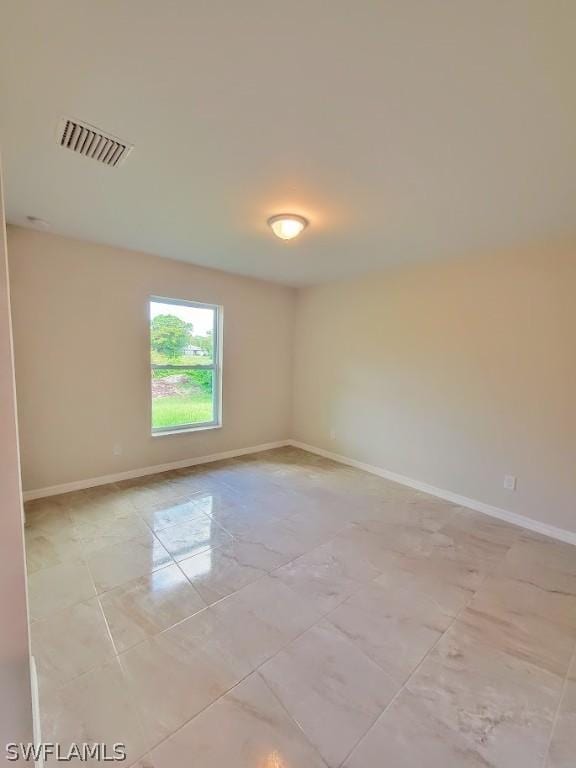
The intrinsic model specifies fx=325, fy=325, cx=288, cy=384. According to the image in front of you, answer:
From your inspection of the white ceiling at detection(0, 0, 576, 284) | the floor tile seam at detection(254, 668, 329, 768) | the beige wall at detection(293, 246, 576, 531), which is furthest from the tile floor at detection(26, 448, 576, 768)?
the white ceiling at detection(0, 0, 576, 284)

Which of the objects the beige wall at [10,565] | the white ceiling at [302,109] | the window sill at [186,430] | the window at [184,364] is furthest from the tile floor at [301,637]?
the white ceiling at [302,109]

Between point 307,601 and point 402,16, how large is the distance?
8.58ft

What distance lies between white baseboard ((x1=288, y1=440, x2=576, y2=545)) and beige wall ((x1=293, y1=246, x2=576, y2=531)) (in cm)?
6

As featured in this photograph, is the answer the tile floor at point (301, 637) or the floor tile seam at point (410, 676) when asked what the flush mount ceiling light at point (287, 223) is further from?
the floor tile seam at point (410, 676)

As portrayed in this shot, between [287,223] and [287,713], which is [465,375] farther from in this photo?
[287,713]

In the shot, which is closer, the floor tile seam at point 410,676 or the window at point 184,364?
the floor tile seam at point 410,676

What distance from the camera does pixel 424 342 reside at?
3625mm

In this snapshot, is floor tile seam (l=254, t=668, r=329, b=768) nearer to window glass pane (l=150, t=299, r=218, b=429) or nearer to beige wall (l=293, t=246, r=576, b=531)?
beige wall (l=293, t=246, r=576, b=531)

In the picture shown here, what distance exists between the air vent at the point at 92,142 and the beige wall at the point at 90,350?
1714mm

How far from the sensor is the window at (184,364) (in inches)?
152

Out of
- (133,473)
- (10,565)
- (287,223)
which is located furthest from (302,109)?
(133,473)

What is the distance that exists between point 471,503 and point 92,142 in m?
4.10

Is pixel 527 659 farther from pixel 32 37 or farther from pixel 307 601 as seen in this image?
pixel 32 37

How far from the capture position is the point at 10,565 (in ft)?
3.52
